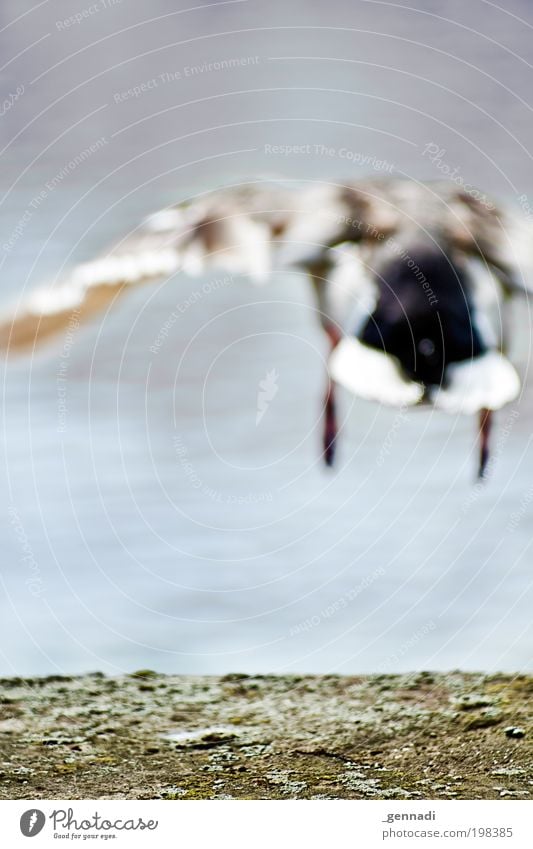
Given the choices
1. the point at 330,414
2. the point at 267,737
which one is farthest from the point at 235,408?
the point at 267,737

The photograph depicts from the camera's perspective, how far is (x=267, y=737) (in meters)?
1.12

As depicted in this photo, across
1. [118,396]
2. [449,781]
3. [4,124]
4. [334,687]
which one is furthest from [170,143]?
[449,781]

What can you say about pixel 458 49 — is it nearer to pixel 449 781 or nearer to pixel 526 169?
pixel 526 169

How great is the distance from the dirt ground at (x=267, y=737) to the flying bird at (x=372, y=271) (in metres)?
0.29

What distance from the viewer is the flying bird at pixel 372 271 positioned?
1114 millimetres

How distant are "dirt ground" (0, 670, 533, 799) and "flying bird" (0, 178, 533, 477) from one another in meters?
0.29

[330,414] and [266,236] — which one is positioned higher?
[266,236]
